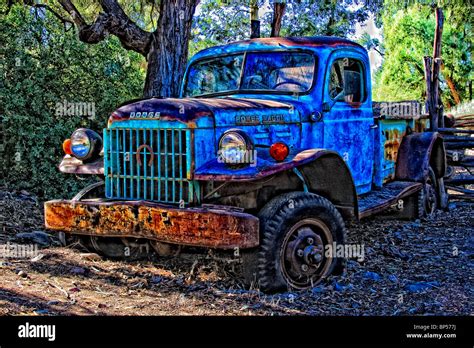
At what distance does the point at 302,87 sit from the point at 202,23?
1284 cm

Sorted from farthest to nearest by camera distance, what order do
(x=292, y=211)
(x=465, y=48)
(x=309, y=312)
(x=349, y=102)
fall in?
(x=465, y=48) < (x=349, y=102) < (x=292, y=211) < (x=309, y=312)

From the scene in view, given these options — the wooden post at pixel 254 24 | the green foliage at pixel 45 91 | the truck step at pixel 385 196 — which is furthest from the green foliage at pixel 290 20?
the truck step at pixel 385 196

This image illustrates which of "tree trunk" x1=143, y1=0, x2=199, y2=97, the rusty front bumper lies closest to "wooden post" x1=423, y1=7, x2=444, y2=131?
"tree trunk" x1=143, y1=0, x2=199, y2=97

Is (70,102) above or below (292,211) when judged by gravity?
above

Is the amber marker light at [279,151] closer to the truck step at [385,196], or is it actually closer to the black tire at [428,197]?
the truck step at [385,196]

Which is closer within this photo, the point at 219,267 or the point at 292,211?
the point at 292,211

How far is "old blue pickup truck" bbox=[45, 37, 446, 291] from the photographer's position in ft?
17.4

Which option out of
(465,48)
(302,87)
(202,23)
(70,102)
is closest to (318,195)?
(302,87)

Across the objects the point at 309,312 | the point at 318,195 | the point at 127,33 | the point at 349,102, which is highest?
the point at 127,33

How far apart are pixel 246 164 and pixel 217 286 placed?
43.7 inches

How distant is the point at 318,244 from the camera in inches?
226

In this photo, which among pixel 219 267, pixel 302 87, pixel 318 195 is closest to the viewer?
pixel 318 195

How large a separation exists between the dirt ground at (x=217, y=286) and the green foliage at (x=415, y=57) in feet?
71.9

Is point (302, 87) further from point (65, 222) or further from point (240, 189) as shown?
point (65, 222)
